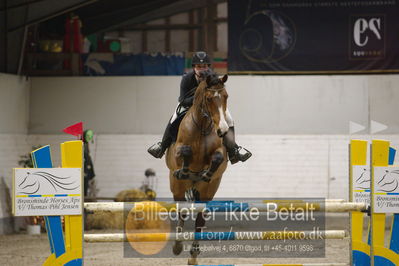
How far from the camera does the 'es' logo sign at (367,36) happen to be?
33.8 feet

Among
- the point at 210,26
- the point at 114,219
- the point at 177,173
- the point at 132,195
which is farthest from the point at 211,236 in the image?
the point at 210,26

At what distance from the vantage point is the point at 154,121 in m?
10.9

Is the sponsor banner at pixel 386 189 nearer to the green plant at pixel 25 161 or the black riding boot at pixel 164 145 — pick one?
the black riding boot at pixel 164 145

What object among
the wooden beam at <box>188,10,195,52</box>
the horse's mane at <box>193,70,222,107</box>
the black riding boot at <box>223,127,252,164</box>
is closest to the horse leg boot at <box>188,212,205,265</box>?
the black riding boot at <box>223,127,252,164</box>

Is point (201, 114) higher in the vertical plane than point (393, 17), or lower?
lower

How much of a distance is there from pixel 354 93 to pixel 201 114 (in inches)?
238

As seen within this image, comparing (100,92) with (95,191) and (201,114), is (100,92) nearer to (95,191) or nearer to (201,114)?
(95,191)

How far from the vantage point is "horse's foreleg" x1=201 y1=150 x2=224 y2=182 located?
16.6ft

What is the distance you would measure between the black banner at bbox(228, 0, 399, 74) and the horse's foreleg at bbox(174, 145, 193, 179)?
5526 mm

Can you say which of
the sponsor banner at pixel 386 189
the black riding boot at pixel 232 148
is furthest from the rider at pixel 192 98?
the sponsor banner at pixel 386 189

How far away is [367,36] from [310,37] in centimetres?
86

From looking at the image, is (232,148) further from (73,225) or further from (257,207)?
(73,225)

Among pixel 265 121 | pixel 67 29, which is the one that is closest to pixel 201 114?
pixel 265 121

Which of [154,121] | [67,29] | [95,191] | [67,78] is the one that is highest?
[67,29]
